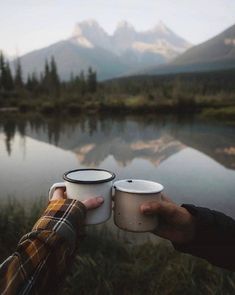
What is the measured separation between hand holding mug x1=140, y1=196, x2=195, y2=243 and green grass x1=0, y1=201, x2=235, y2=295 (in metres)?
1.81

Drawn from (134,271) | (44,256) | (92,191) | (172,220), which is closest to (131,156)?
(134,271)

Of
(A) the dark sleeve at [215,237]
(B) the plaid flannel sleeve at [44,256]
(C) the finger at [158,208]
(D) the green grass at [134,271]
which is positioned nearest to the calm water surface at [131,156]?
(D) the green grass at [134,271]

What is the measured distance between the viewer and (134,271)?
3.17 meters

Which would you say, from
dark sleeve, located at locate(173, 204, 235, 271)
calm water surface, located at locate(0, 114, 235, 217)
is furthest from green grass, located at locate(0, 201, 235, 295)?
calm water surface, located at locate(0, 114, 235, 217)

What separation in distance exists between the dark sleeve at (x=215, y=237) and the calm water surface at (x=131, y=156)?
5.51 m

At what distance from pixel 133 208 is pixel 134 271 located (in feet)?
7.53

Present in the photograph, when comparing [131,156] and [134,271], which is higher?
[134,271]

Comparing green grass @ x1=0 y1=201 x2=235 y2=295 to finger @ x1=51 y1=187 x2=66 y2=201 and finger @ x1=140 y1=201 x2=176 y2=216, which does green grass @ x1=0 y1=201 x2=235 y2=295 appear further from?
finger @ x1=51 y1=187 x2=66 y2=201

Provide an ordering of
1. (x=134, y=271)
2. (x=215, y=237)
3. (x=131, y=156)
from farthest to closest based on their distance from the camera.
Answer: (x=131, y=156)
(x=134, y=271)
(x=215, y=237)

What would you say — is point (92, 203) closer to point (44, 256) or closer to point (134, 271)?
point (44, 256)

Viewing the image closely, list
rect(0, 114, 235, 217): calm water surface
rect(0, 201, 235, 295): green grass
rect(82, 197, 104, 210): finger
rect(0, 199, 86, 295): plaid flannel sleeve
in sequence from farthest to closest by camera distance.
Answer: rect(0, 114, 235, 217): calm water surface → rect(0, 201, 235, 295): green grass → rect(82, 197, 104, 210): finger → rect(0, 199, 86, 295): plaid flannel sleeve

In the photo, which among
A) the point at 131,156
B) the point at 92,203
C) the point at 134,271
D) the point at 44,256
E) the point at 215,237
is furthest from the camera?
the point at 131,156

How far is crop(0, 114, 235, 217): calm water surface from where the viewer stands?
307 inches

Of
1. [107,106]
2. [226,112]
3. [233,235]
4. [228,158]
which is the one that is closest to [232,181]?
[228,158]
